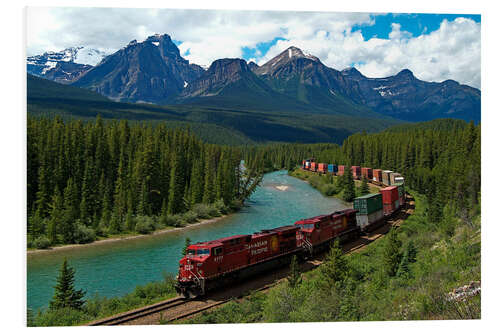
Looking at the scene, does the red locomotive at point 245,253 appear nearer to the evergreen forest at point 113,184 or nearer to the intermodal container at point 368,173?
the evergreen forest at point 113,184

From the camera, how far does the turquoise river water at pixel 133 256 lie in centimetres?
3550

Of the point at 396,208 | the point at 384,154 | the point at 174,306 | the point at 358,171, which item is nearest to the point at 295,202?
the point at 396,208

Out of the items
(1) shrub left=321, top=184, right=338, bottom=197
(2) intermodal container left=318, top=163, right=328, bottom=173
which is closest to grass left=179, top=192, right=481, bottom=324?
(1) shrub left=321, top=184, right=338, bottom=197

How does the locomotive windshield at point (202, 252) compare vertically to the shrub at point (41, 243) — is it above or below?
above

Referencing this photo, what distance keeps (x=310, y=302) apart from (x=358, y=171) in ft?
308

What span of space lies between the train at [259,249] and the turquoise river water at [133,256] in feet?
35.0

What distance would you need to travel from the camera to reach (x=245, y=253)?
3022 cm

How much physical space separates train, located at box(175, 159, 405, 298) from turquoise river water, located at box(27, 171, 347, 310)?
35.0 ft

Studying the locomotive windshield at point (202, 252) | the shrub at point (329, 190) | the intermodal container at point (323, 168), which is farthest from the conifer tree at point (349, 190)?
the locomotive windshield at point (202, 252)

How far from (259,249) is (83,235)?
103 ft

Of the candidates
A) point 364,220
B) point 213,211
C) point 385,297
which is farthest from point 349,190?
point 385,297

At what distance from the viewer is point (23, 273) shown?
19.0 meters

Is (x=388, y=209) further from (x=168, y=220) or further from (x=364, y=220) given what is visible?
(x=168, y=220)
